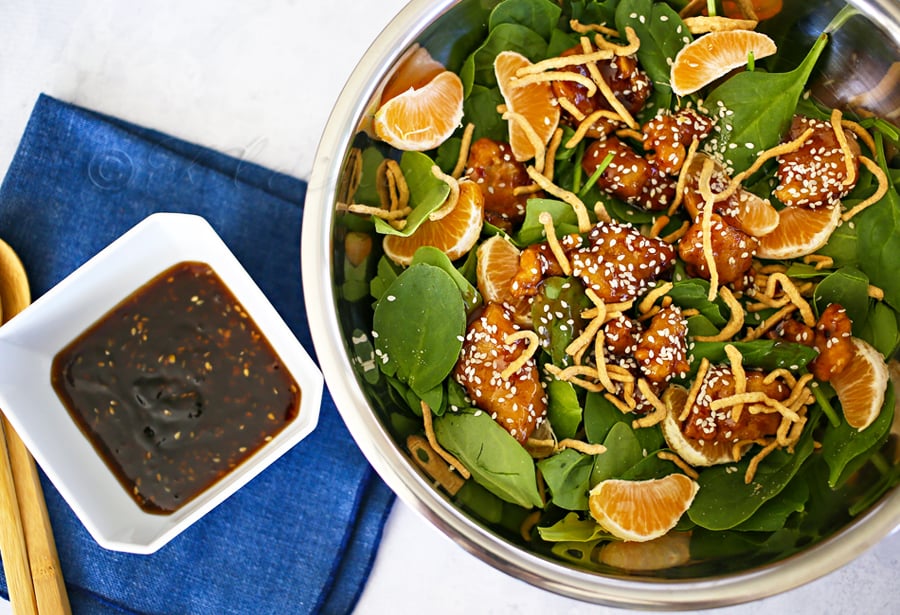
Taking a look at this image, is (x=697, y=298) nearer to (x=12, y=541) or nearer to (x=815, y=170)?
(x=815, y=170)

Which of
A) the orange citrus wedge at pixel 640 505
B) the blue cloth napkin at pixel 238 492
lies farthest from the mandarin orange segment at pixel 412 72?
the orange citrus wedge at pixel 640 505

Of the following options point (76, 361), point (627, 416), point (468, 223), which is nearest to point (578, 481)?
point (627, 416)

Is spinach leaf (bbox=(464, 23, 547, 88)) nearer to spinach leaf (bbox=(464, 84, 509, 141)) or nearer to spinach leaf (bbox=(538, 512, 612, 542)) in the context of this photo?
spinach leaf (bbox=(464, 84, 509, 141))

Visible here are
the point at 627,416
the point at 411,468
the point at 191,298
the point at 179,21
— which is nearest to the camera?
the point at 411,468

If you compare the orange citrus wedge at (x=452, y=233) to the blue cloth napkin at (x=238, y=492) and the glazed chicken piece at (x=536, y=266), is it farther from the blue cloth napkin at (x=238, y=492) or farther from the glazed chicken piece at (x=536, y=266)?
the blue cloth napkin at (x=238, y=492)

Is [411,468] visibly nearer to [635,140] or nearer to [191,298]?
[191,298]
